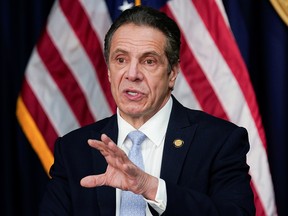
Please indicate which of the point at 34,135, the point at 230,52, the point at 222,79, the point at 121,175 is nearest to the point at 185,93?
the point at 222,79

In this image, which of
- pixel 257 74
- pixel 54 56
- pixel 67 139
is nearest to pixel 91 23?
pixel 54 56

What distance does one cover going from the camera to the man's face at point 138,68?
212 cm

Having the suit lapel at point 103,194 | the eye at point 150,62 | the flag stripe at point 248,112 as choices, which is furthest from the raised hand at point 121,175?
the flag stripe at point 248,112

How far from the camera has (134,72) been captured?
2.09 m

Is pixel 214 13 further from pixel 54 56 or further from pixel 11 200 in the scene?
pixel 11 200

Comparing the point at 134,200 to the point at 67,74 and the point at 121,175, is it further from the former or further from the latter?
the point at 67,74

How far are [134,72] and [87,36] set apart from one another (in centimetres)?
156

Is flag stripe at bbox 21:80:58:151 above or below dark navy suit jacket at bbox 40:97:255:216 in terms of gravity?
above

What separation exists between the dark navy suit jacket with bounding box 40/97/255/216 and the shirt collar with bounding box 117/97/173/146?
24mm

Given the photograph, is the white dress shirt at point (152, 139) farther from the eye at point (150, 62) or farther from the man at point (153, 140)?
the eye at point (150, 62)

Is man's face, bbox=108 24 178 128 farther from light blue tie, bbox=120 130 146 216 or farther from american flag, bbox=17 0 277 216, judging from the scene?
american flag, bbox=17 0 277 216

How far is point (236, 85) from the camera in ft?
11.2

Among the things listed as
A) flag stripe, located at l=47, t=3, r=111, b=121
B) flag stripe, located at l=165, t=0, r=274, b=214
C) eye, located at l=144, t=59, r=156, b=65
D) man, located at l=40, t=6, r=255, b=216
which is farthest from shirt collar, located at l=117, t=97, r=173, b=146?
flag stripe, located at l=47, t=3, r=111, b=121

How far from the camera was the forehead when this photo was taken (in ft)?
6.94
